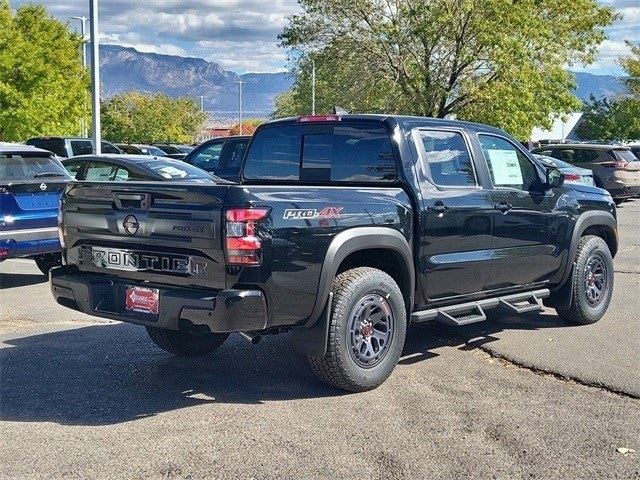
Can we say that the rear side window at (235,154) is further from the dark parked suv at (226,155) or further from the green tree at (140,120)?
the green tree at (140,120)

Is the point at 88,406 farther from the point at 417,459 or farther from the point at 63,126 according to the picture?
the point at 63,126

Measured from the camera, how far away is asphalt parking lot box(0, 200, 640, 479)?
4.22 metres

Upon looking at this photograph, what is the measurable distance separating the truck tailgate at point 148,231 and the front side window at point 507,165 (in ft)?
9.32

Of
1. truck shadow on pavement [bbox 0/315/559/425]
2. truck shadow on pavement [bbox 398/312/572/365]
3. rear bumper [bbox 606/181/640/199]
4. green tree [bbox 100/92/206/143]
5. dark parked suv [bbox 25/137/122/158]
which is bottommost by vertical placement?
truck shadow on pavement [bbox 0/315/559/425]

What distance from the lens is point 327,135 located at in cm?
634

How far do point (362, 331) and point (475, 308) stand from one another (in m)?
1.32

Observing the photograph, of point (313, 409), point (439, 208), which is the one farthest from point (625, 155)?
point (313, 409)

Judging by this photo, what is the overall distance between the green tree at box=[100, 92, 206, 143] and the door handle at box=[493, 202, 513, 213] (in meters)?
56.3

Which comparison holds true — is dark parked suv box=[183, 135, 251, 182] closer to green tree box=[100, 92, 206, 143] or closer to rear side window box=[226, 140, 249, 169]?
rear side window box=[226, 140, 249, 169]

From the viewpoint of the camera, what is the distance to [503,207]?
6.66m

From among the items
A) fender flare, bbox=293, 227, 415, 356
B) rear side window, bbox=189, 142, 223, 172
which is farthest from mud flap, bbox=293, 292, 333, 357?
rear side window, bbox=189, 142, 223, 172

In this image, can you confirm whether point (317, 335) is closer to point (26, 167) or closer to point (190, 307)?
point (190, 307)

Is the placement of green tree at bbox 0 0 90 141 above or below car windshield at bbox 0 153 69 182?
above

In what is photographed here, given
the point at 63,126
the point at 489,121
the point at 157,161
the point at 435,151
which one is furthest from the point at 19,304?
the point at 63,126
